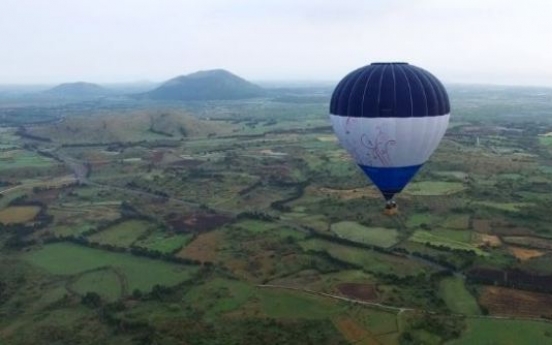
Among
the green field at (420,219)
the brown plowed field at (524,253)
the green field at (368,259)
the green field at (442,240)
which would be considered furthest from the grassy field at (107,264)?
the brown plowed field at (524,253)

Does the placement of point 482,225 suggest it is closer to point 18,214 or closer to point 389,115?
point 389,115

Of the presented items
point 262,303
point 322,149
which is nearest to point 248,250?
point 262,303

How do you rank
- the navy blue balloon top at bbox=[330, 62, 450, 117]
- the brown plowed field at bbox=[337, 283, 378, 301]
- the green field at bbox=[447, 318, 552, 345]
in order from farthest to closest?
the brown plowed field at bbox=[337, 283, 378, 301]
the green field at bbox=[447, 318, 552, 345]
the navy blue balloon top at bbox=[330, 62, 450, 117]

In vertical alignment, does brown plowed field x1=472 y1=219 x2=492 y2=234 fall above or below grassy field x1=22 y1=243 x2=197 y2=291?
above

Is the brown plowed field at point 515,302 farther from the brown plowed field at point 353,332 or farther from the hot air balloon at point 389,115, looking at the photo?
the hot air balloon at point 389,115

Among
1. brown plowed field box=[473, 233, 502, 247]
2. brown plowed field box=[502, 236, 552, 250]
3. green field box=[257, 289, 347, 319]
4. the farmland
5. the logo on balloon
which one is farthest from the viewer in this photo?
brown plowed field box=[473, 233, 502, 247]

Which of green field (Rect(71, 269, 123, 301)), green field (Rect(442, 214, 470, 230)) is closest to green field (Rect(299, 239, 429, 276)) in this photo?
green field (Rect(442, 214, 470, 230))

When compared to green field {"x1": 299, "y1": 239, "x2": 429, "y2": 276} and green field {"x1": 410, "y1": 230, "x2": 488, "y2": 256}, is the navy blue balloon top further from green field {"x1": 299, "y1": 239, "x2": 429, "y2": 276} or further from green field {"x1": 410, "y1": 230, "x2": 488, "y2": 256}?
green field {"x1": 410, "y1": 230, "x2": 488, "y2": 256}

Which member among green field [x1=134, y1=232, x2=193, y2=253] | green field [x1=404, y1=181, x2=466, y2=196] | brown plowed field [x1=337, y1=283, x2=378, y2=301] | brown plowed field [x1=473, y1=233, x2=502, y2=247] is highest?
green field [x1=404, y1=181, x2=466, y2=196]

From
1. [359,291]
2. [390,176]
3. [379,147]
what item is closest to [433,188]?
[359,291]
